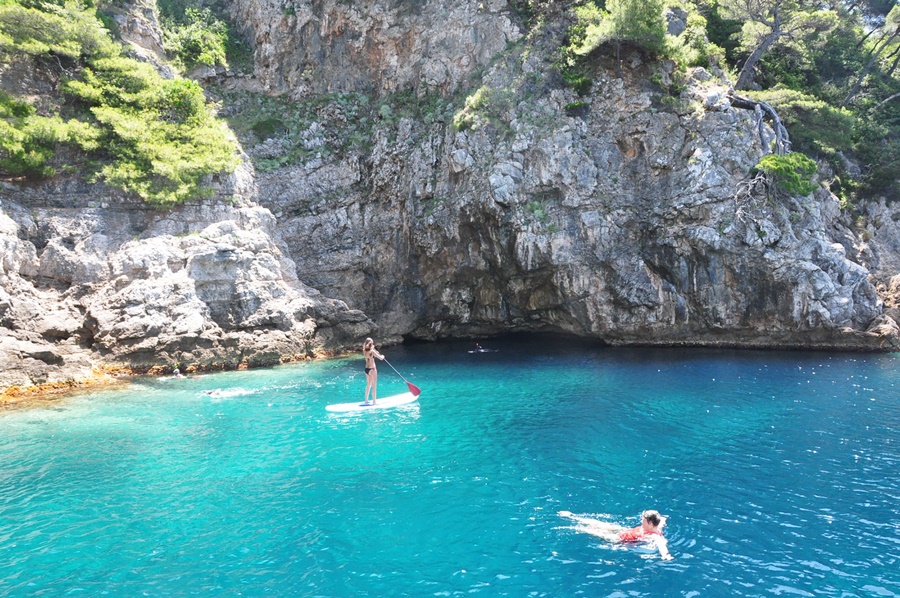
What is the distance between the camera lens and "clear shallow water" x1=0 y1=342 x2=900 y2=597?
9.75 meters

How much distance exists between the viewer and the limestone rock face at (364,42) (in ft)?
130

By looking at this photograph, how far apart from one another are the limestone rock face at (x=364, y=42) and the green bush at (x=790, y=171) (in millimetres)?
21254

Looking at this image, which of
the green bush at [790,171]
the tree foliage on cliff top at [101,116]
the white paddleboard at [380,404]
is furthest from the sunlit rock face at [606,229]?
the white paddleboard at [380,404]

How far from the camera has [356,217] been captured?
3856 cm

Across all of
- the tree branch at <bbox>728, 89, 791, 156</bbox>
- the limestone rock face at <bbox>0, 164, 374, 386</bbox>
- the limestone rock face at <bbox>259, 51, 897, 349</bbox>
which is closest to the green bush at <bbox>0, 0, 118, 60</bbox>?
the limestone rock face at <bbox>0, 164, 374, 386</bbox>

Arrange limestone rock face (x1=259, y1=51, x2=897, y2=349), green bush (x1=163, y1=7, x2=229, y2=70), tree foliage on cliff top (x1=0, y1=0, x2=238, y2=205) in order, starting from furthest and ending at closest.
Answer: green bush (x1=163, y1=7, x2=229, y2=70) → limestone rock face (x1=259, y1=51, x2=897, y2=349) → tree foliage on cliff top (x1=0, y1=0, x2=238, y2=205)

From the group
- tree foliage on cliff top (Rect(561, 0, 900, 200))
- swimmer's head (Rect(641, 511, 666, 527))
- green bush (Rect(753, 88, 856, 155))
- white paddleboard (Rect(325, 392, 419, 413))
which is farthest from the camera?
green bush (Rect(753, 88, 856, 155))

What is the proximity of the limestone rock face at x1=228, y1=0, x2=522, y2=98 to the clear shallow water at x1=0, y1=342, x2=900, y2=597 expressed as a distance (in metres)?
27.1

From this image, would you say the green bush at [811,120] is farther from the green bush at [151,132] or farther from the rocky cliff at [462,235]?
the green bush at [151,132]

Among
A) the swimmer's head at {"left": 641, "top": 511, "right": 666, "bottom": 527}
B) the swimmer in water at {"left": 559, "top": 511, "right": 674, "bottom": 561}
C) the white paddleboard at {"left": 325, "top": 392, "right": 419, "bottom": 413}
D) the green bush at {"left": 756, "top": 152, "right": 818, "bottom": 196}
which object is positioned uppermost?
the green bush at {"left": 756, "top": 152, "right": 818, "bottom": 196}

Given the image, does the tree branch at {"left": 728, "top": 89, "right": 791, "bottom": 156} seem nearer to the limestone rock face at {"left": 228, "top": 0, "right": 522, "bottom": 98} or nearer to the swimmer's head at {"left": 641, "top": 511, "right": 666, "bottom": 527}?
the limestone rock face at {"left": 228, "top": 0, "right": 522, "bottom": 98}

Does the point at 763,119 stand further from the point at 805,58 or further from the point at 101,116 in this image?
the point at 101,116

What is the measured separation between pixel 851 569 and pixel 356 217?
1331 inches

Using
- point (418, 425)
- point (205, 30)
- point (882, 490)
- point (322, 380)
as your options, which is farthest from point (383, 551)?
point (205, 30)
